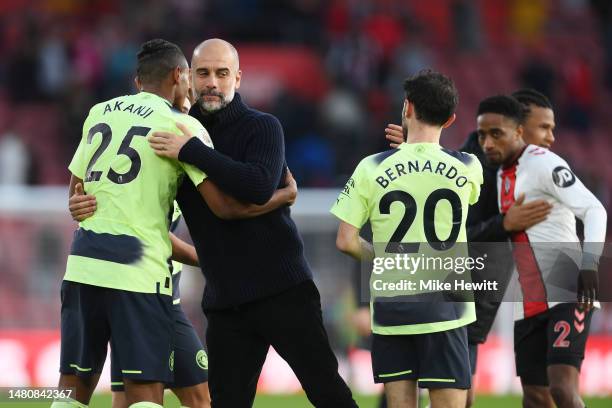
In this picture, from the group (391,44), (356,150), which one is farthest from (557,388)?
(391,44)

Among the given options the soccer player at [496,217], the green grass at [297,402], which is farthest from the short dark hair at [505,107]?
the green grass at [297,402]

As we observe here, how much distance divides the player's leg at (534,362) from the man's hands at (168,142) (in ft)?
9.85

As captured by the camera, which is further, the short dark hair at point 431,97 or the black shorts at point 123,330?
the short dark hair at point 431,97

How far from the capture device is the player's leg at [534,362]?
7.91m

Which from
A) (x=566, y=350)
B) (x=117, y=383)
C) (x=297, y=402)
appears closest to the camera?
(x=117, y=383)

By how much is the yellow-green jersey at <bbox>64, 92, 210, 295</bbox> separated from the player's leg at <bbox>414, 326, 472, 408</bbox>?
138 centimetres

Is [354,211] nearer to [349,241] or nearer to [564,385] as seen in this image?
[349,241]

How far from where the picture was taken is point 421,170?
6.20 m

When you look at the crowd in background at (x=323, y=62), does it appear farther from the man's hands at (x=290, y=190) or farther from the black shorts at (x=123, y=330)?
the black shorts at (x=123, y=330)

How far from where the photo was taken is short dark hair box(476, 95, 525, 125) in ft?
25.9

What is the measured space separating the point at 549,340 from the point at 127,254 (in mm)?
3050

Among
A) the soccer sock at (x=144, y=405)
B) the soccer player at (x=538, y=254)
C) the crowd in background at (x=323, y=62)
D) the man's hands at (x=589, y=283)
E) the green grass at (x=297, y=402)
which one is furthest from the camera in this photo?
the crowd in background at (x=323, y=62)

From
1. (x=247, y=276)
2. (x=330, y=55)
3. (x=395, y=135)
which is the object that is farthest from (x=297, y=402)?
(x=330, y=55)

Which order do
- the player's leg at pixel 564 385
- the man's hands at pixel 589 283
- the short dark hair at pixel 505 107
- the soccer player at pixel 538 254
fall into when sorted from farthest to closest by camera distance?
the short dark hair at pixel 505 107
the soccer player at pixel 538 254
the player's leg at pixel 564 385
the man's hands at pixel 589 283
